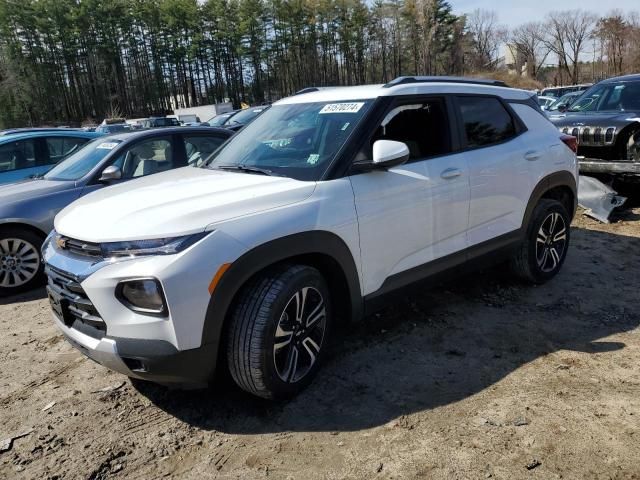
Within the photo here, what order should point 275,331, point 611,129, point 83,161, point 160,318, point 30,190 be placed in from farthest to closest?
1. point 611,129
2. point 83,161
3. point 30,190
4. point 275,331
5. point 160,318

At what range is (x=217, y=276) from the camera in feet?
8.29

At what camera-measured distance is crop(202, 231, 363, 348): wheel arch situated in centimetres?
256

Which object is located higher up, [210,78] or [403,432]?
[210,78]

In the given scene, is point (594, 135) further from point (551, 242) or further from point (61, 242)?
point (61, 242)

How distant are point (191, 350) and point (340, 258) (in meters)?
1.02

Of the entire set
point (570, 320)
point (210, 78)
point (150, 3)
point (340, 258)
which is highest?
point (150, 3)

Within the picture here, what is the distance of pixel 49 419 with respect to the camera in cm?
303

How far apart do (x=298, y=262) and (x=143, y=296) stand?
0.92 m

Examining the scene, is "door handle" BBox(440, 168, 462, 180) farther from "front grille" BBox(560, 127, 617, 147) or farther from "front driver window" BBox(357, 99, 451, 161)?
"front grille" BBox(560, 127, 617, 147)

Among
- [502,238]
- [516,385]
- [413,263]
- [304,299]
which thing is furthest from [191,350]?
[502,238]

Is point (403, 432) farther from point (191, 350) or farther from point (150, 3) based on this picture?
point (150, 3)

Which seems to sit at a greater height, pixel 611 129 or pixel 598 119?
pixel 598 119

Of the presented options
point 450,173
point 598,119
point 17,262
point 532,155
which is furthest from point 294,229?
point 598,119

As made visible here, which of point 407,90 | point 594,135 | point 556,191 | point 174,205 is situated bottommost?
point 556,191
